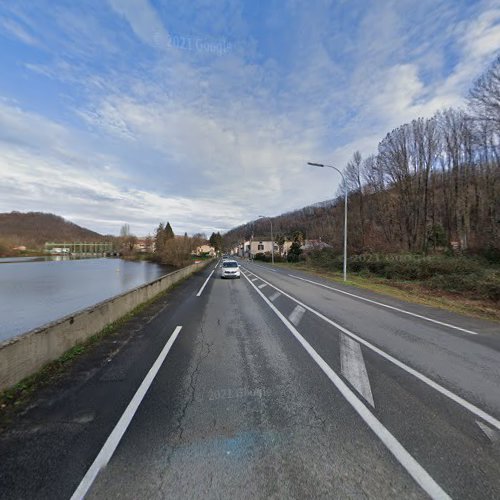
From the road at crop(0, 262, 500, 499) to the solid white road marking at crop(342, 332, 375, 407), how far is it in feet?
0.12

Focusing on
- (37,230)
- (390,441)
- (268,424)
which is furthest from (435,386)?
(37,230)

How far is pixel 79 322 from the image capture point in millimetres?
6434

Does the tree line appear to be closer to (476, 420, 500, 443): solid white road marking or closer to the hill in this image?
(476, 420, 500, 443): solid white road marking

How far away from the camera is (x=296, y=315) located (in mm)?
9539

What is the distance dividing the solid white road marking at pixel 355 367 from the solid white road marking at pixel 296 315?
6.87ft

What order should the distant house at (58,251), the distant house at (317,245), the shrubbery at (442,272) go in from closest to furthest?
the shrubbery at (442,272), the distant house at (317,245), the distant house at (58,251)

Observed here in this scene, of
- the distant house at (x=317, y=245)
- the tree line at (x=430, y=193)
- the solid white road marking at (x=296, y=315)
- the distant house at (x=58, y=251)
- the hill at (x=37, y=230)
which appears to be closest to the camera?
the solid white road marking at (x=296, y=315)

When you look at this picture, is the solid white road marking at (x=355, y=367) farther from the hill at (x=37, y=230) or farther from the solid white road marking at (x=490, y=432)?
→ the hill at (x=37, y=230)

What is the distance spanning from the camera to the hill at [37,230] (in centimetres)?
13562

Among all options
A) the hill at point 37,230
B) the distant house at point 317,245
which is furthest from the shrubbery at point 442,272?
the hill at point 37,230

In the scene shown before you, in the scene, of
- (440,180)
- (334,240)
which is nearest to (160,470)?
(440,180)

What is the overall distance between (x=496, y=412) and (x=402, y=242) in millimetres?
31952

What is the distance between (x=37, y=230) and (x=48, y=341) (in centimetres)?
17725

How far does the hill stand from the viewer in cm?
13562
